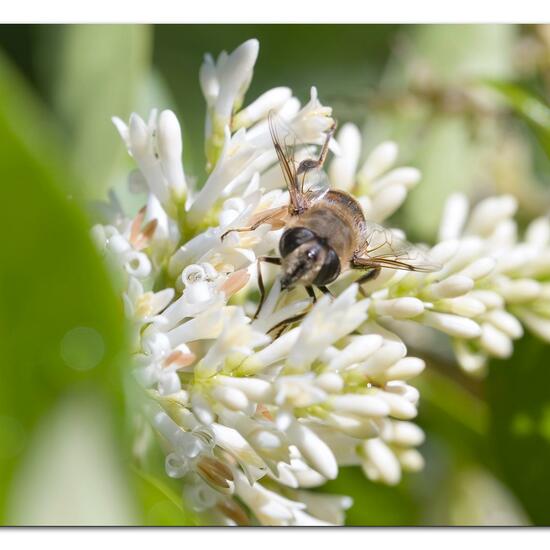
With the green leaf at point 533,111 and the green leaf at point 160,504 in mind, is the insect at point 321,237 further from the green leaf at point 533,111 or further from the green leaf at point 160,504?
the green leaf at point 533,111

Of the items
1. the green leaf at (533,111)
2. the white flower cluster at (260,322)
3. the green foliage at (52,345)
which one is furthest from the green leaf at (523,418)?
the green foliage at (52,345)

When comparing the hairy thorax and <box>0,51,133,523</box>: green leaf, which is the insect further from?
<box>0,51,133,523</box>: green leaf

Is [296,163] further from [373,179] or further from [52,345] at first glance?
[52,345]

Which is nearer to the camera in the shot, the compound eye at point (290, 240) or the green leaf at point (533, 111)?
the compound eye at point (290, 240)

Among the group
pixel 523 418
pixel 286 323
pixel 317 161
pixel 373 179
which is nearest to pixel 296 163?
pixel 317 161

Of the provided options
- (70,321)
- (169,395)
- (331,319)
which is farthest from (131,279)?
(70,321)

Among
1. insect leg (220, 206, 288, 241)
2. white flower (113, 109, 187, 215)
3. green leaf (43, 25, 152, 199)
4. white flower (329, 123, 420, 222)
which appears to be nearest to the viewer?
insect leg (220, 206, 288, 241)

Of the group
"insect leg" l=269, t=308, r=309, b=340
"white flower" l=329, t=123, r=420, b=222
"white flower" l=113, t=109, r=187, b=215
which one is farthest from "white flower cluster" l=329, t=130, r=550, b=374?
"white flower" l=113, t=109, r=187, b=215
